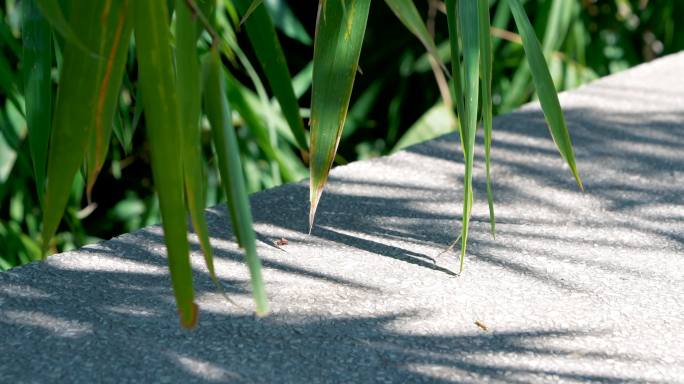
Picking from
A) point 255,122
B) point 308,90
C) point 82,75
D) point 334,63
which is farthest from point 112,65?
point 308,90

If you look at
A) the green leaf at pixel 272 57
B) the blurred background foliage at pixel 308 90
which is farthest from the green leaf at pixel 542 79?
the blurred background foliage at pixel 308 90

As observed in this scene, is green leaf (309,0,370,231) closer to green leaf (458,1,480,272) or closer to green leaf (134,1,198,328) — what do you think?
green leaf (458,1,480,272)

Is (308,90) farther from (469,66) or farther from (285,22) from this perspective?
(469,66)

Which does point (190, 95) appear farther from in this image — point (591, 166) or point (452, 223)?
point (591, 166)

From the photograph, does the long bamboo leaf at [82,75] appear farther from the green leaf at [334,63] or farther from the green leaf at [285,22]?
the green leaf at [285,22]

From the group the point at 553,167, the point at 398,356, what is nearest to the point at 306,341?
the point at 398,356
